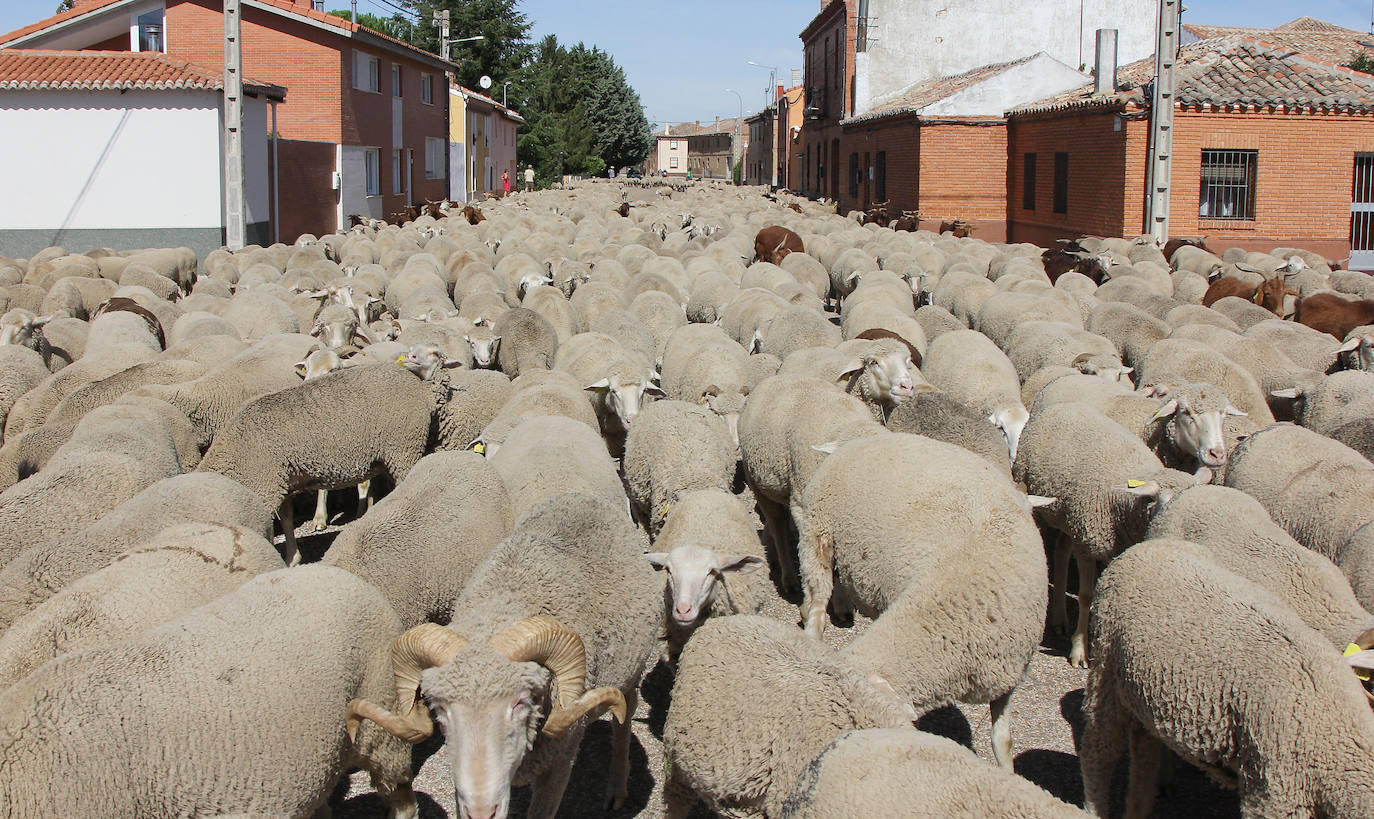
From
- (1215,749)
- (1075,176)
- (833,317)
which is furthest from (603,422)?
(1075,176)

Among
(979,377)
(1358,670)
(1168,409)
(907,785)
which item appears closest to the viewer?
(907,785)

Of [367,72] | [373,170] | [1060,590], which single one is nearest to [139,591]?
[1060,590]

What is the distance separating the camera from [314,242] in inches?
834

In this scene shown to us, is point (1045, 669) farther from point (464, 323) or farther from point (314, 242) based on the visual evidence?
point (314, 242)

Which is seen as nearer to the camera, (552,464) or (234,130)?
(552,464)

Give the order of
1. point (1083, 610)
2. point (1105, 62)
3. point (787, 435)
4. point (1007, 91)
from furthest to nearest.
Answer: point (1007, 91) → point (1105, 62) → point (787, 435) → point (1083, 610)

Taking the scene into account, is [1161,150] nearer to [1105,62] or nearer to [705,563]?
[1105,62]

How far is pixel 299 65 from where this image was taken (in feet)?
104

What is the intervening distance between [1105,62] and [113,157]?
2361 cm

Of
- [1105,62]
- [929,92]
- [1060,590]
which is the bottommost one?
[1060,590]

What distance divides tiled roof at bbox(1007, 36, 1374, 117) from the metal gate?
126 cm

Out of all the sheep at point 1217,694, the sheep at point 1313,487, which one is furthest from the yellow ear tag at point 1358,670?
the sheep at point 1313,487

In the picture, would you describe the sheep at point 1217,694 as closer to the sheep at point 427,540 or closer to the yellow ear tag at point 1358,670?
the yellow ear tag at point 1358,670

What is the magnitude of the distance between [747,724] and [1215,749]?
1626 mm
